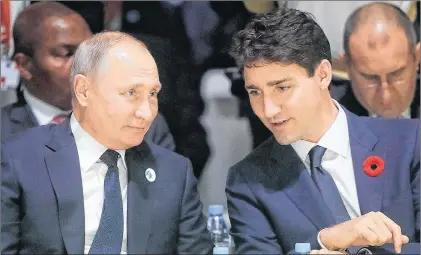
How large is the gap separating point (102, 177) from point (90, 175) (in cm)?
4

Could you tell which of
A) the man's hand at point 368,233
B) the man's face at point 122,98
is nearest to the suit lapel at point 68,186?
the man's face at point 122,98

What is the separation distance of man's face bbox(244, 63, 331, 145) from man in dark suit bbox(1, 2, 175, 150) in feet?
1.35

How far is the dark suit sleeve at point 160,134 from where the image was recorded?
2834mm

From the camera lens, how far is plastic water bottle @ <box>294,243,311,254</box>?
2.61 metres

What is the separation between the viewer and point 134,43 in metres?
2.74

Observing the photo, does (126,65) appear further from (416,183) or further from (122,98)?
(416,183)

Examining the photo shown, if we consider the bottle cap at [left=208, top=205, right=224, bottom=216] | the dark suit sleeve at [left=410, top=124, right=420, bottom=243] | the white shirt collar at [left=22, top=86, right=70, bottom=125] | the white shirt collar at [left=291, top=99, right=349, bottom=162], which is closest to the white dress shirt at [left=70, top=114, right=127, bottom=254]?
the white shirt collar at [left=22, top=86, right=70, bottom=125]

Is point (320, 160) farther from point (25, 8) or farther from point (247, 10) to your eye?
point (25, 8)

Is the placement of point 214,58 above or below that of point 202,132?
above

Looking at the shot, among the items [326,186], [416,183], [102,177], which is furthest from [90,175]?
[416,183]

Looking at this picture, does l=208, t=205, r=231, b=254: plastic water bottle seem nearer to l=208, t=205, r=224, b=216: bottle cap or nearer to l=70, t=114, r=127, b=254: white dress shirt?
l=208, t=205, r=224, b=216: bottle cap

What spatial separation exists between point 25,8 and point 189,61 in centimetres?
64

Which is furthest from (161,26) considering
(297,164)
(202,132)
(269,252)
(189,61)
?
(269,252)

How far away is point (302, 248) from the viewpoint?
2.62 m
